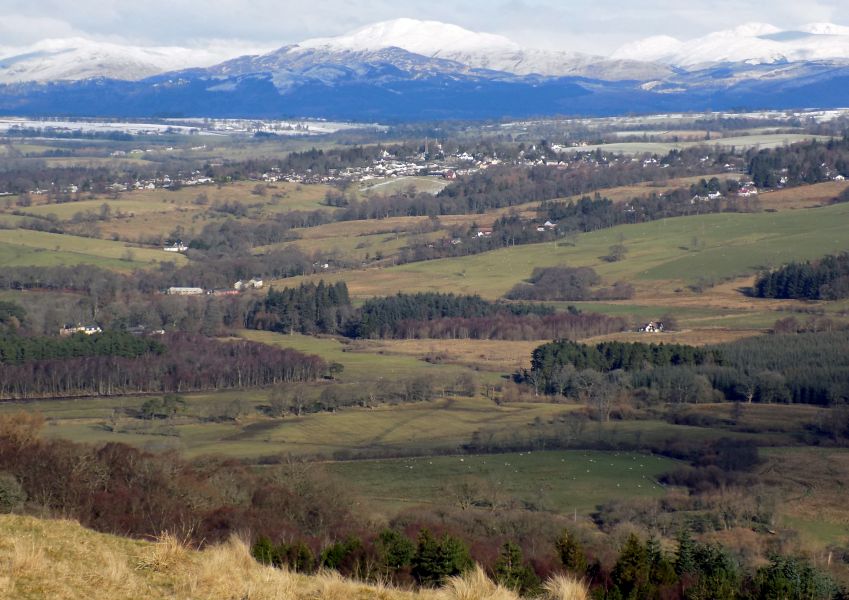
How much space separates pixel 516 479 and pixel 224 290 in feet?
A: 163

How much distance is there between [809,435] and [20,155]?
150 meters

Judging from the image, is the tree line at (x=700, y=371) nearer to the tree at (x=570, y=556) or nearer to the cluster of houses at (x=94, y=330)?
the cluster of houses at (x=94, y=330)

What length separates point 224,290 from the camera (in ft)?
278

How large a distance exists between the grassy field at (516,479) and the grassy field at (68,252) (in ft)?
165

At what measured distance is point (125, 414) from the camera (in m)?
50.2

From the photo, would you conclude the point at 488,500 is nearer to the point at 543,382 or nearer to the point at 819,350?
the point at 543,382

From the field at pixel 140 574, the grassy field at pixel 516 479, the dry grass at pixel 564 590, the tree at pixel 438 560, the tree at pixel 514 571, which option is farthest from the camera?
the grassy field at pixel 516 479

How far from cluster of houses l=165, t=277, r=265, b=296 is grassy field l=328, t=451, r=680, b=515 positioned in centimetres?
4124

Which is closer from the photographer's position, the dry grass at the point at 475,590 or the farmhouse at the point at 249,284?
the dry grass at the point at 475,590

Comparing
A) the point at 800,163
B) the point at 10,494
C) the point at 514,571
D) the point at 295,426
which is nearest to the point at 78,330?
the point at 295,426

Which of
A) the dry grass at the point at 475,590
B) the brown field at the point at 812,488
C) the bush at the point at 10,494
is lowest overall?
the brown field at the point at 812,488

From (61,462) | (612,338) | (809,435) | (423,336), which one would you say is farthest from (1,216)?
(61,462)

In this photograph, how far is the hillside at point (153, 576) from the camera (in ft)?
35.7

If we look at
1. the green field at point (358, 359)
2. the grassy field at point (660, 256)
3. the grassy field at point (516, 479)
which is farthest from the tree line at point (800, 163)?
the grassy field at point (516, 479)
